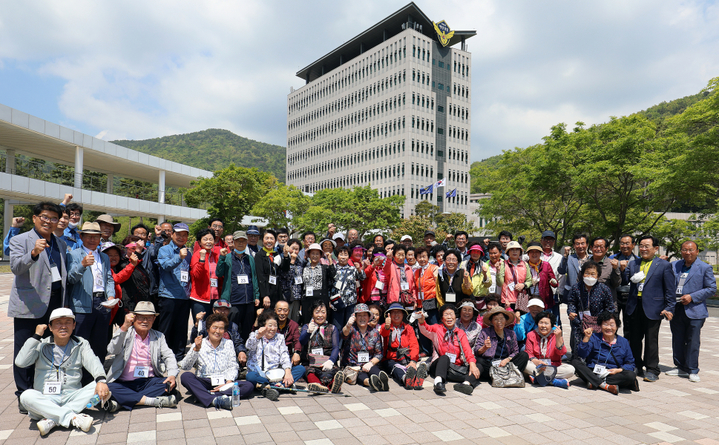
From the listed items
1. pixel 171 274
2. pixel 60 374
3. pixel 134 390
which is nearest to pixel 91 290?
pixel 60 374

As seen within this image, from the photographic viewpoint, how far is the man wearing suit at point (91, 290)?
489 centimetres

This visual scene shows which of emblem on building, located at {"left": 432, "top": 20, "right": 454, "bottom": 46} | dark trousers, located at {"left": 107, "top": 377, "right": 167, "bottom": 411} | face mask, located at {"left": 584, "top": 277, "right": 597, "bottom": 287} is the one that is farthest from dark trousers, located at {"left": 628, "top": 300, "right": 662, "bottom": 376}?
emblem on building, located at {"left": 432, "top": 20, "right": 454, "bottom": 46}

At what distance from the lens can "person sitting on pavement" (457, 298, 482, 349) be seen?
6281 mm

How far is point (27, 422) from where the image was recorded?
4348 millimetres

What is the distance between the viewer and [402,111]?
61.8m

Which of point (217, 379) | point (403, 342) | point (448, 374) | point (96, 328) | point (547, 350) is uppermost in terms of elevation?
point (96, 328)

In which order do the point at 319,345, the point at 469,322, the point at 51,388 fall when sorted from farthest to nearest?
the point at 469,322 → the point at 319,345 → the point at 51,388

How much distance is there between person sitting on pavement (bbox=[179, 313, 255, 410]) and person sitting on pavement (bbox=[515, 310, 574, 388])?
13.8 ft

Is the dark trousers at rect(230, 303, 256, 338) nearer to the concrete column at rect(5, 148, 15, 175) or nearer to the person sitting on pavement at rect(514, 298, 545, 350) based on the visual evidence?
the person sitting on pavement at rect(514, 298, 545, 350)

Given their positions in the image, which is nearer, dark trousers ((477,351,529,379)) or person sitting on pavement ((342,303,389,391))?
person sitting on pavement ((342,303,389,391))

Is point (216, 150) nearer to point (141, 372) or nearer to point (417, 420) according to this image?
point (141, 372)

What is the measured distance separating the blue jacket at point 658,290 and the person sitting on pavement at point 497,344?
7.59ft

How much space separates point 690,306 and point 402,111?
5818cm

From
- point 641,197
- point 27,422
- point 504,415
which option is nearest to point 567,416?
point 504,415
